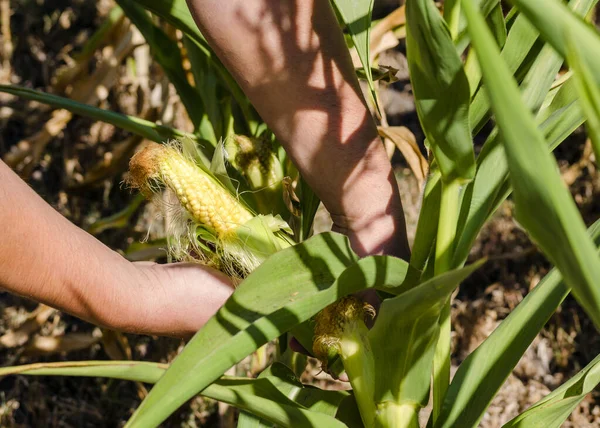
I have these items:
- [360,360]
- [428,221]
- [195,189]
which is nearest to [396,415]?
[360,360]

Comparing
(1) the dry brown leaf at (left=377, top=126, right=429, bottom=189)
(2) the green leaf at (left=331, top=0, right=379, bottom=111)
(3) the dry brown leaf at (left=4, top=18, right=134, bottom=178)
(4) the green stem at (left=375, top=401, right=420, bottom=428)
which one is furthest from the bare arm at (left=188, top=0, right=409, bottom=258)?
(3) the dry brown leaf at (left=4, top=18, right=134, bottom=178)

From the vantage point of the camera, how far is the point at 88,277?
24.0 inches

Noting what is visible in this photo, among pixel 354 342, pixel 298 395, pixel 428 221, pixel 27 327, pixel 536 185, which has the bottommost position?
pixel 27 327

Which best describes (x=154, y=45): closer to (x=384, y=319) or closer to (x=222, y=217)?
(x=222, y=217)

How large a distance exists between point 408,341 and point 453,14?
0.84 feet

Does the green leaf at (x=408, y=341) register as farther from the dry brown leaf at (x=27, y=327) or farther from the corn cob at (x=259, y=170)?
the dry brown leaf at (x=27, y=327)

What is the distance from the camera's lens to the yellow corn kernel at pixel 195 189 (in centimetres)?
68

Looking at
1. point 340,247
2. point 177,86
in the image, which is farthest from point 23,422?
point 340,247

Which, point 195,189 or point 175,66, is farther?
point 175,66

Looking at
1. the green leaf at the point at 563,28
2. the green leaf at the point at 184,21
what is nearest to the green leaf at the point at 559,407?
the green leaf at the point at 563,28

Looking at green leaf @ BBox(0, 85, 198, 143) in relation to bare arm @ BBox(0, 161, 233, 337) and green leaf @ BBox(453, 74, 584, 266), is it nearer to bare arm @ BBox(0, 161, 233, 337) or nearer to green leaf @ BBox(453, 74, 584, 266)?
bare arm @ BBox(0, 161, 233, 337)

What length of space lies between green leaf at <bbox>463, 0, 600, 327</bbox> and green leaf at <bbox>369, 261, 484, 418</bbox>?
0.13 m

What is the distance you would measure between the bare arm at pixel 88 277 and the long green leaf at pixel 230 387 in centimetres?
7

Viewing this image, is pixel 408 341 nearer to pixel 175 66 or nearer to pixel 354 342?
pixel 354 342
